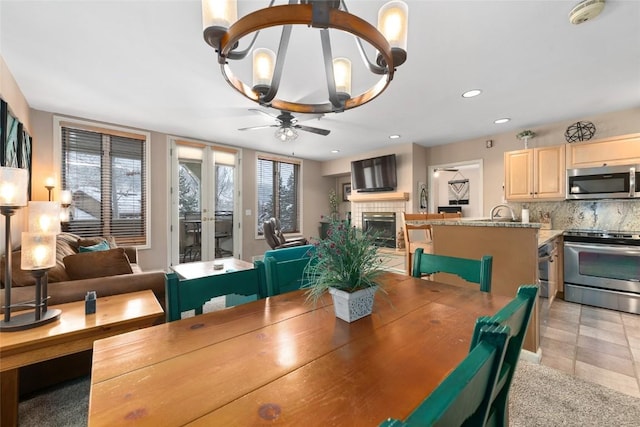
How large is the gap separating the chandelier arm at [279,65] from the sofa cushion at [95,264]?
5.60 ft

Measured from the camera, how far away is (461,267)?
150cm

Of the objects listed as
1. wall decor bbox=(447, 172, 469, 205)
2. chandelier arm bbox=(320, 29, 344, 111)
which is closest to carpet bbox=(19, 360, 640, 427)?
chandelier arm bbox=(320, 29, 344, 111)

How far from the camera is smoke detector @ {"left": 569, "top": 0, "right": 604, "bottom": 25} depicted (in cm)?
165

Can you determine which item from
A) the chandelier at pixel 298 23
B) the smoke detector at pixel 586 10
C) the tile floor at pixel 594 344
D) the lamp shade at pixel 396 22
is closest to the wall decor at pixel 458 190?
the tile floor at pixel 594 344

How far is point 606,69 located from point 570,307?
2.60 meters

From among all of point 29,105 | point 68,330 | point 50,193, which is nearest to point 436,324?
point 68,330

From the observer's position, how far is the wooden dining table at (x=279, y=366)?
0.55 m

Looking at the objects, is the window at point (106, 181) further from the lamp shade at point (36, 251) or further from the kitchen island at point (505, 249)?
the kitchen island at point (505, 249)

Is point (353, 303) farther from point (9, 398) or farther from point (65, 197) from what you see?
point (65, 197)

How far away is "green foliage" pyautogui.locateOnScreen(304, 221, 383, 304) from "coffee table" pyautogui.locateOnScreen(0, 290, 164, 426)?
133cm

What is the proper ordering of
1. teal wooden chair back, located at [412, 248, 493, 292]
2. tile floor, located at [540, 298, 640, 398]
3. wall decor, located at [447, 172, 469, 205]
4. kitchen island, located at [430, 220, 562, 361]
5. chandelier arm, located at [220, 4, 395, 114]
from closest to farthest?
chandelier arm, located at [220, 4, 395, 114], teal wooden chair back, located at [412, 248, 493, 292], tile floor, located at [540, 298, 640, 398], kitchen island, located at [430, 220, 562, 361], wall decor, located at [447, 172, 469, 205]

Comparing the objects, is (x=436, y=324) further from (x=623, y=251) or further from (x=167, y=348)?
(x=623, y=251)

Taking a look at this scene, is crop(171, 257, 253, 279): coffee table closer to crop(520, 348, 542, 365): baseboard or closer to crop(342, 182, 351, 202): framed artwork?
crop(520, 348, 542, 365): baseboard

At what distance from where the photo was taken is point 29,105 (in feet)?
11.0
